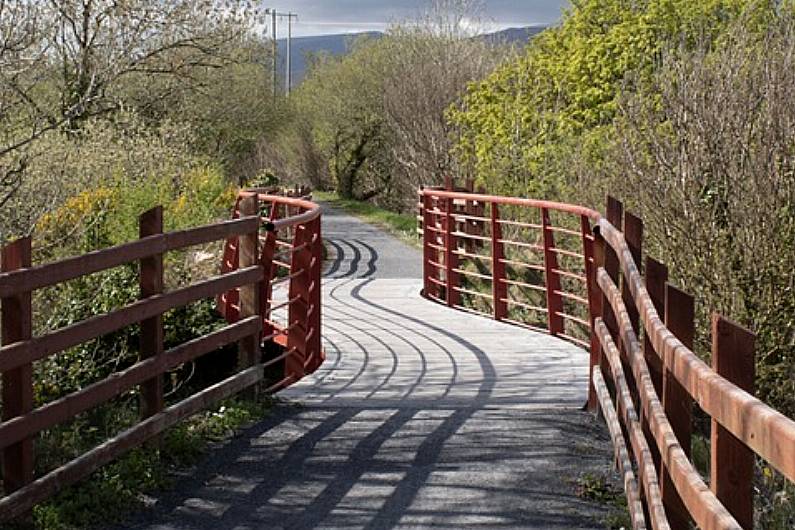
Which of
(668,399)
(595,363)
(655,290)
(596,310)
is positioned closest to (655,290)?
(655,290)

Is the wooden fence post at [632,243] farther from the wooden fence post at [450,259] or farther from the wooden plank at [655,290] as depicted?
the wooden fence post at [450,259]

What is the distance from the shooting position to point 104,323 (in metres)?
6.10

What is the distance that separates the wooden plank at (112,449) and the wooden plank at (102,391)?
0.65 feet

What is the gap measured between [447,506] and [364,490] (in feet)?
1.56

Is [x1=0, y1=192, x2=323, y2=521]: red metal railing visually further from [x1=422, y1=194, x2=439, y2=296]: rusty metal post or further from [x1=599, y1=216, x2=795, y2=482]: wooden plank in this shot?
[x1=422, y1=194, x2=439, y2=296]: rusty metal post

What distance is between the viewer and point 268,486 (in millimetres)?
6383

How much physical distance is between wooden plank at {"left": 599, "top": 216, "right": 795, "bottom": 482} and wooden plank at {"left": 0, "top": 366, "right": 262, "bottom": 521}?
246cm

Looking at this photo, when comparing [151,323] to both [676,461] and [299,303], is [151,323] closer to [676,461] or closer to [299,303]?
[299,303]

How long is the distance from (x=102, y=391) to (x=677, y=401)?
2697 mm

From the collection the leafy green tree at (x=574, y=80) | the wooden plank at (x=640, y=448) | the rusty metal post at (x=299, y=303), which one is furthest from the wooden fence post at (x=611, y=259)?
the leafy green tree at (x=574, y=80)

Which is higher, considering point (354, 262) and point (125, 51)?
point (125, 51)

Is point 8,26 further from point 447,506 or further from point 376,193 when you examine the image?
point 376,193

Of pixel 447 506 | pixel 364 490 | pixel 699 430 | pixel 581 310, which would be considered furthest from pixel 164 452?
pixel 581 310

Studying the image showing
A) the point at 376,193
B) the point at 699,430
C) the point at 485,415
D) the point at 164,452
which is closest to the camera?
the point at 164,452
